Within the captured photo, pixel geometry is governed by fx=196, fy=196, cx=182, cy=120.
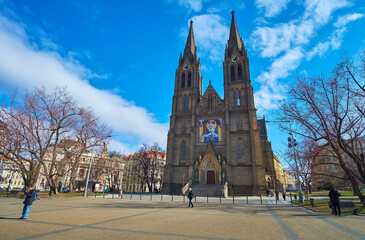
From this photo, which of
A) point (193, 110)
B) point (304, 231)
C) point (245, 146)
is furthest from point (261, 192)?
point (304, 231)

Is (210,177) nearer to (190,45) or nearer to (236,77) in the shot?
(236,77)

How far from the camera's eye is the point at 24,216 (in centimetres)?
867

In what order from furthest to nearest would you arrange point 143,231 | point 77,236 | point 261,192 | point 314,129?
point 261,192
point 314,129
point 143,231
point 77,236

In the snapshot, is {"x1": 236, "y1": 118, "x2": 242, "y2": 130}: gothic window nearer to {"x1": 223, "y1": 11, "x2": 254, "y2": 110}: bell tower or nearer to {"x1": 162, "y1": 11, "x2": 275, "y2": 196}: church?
{"x1": 162, "y1": 11, "x2": 275, "y2": 196}: church

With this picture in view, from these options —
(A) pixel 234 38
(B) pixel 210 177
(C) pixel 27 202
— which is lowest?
(C) pixel 27 202

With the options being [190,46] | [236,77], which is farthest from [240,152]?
[190,46]

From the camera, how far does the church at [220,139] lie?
115 feet

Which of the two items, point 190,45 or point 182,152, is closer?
point 182,152

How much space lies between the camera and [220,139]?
3850 cm

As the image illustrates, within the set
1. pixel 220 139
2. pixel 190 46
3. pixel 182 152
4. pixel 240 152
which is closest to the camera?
pixel 240 152

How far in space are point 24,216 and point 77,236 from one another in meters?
4.73

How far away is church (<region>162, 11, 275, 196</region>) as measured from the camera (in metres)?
34.9

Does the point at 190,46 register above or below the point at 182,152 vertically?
above

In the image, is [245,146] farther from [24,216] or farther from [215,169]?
[24,216]
